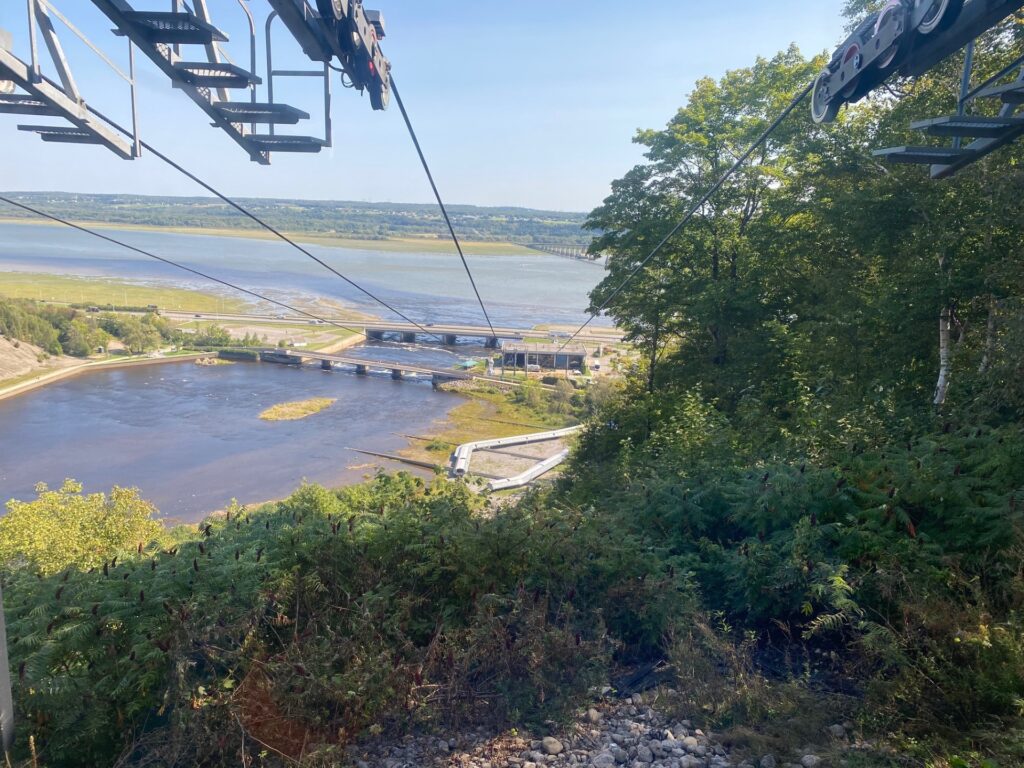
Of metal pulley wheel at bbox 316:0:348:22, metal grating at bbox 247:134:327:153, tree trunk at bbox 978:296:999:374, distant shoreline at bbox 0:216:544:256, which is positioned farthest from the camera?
distant shoreline at bbox 0:216:544:256

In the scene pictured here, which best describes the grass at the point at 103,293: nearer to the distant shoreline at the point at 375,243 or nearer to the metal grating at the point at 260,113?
the distant shoreline at the point at 375,243

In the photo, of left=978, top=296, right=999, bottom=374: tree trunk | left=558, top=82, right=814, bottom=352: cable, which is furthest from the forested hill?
left=978, top=296, right=999, bottom=374: tree trunk

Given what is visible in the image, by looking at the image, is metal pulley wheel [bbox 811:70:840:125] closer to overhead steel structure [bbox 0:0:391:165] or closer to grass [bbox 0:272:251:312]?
overhead steel structure [bbox 0:0:391:165]

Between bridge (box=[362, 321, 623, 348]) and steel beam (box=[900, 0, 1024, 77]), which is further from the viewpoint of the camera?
bridge (box=[362, 321, 623, 348])

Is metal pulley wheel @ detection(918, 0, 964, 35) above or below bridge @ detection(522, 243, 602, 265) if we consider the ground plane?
above

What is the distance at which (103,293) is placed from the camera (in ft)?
251

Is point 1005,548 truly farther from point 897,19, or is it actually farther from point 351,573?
point 351,573

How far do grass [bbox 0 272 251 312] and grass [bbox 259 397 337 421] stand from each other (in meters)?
37.2

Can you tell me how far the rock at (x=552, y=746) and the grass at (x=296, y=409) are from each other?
38905 millimetres

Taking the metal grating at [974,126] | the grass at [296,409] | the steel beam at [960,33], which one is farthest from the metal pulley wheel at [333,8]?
the grass at [296,409]

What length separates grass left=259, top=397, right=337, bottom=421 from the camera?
40062 mm

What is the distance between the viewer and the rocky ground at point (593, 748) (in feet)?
9.32

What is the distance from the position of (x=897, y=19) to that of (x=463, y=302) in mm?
74794

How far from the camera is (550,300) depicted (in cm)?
7931
